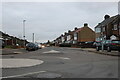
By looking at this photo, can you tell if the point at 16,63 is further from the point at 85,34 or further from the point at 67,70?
the point at 85,34

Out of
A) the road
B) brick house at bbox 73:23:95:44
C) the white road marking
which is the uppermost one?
brick house at bbox 73:23:95:44

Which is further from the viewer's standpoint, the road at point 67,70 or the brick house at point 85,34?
the brick house at point 85,34

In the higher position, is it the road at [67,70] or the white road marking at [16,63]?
the white road marking at [16,63]

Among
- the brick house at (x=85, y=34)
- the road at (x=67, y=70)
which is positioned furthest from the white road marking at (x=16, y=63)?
the brick house at (x=85, y=34)

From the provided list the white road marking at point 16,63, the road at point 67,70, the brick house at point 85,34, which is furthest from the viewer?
the brick house at point 85,34

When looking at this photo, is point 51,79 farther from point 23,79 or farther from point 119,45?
point 119,45

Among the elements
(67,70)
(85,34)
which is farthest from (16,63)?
(85,34)

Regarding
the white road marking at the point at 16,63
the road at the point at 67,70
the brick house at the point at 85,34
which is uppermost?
the brick house at the point at 85,34

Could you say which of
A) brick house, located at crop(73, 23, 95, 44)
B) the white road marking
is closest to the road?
the white road marking

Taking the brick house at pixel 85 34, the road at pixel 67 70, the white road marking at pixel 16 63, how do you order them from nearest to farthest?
the road at pixel 67 70, the white road marking at pixel 16 63, the brick house at pixel 85 34

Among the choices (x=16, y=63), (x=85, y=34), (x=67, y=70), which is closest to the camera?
(x=67, y=70)

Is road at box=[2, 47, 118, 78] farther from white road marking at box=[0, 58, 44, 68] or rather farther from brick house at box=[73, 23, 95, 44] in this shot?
brick house at box=[73, 23, 95, 44]

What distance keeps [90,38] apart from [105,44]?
52.6 m

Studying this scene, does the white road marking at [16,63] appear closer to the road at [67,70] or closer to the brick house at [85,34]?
the road at [67,70]
